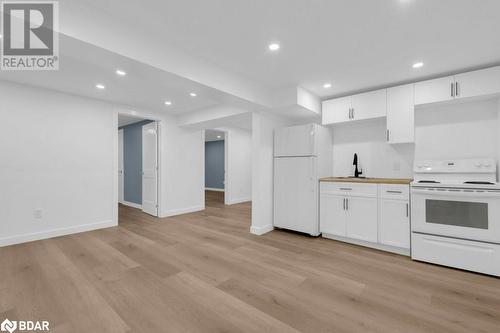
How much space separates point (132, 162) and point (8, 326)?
5027 millimetres

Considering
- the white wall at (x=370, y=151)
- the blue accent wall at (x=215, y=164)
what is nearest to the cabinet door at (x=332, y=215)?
the white wall at (x=370, y=151)

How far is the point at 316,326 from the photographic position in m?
1.61

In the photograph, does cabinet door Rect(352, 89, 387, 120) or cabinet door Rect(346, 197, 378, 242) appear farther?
cabinet door Rect(352, 89, 387, 120)

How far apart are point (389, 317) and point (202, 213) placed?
172 inches

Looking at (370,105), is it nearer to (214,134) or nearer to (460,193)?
(460,193)

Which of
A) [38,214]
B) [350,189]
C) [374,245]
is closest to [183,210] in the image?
[38,214]

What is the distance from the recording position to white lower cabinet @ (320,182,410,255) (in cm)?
291

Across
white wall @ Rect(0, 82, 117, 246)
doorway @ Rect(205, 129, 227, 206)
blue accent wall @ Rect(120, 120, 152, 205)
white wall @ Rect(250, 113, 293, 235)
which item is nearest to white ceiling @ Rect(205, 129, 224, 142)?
doorway @ Rect(205, 129, 227, 206)

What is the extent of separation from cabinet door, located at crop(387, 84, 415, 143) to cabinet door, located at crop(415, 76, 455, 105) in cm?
8

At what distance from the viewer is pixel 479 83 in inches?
105

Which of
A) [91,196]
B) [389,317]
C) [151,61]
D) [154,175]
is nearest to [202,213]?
[154,175]

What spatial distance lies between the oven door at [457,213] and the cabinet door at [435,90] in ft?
3.98

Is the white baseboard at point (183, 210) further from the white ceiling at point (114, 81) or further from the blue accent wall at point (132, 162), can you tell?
the white ceiling at point (114, 81)

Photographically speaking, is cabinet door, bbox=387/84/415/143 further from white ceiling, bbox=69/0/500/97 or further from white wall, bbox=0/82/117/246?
white wall, bbox=0/82/117/246
